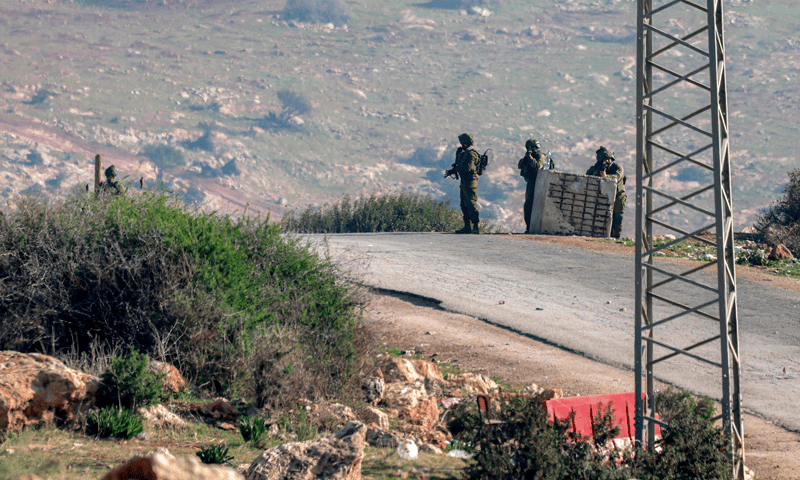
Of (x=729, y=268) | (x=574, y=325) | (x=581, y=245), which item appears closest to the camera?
(x=729, y=268)

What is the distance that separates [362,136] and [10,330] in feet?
633

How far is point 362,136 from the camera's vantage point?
19875 cm

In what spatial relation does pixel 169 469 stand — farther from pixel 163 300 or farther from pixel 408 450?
pixel 163 300

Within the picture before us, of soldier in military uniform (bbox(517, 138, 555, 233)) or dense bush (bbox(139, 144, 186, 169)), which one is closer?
soldier in military uniform (bbox(517, 138, 555, 233))

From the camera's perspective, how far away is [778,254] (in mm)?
17766

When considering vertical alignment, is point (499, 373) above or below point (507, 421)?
below

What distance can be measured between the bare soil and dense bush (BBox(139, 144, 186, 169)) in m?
173

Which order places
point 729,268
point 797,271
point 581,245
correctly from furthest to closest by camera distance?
point 581,245, point 797,271, point 729,268

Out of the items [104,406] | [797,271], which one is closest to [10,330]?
[104,406]

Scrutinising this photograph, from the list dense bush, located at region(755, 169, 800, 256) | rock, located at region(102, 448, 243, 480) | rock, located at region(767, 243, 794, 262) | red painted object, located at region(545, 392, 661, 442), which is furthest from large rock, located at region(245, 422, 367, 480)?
dense bush, located at region(755, 169, 800, 256)

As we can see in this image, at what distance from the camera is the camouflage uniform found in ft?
65.4

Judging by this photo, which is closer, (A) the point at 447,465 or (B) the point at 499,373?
(A) the point at 447,465

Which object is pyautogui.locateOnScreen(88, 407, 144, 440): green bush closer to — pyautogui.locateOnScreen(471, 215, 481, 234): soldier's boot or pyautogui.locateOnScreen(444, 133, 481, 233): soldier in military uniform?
pyautogui.locateOnScreen(444, 133, 481, 233): soldier in military uniform

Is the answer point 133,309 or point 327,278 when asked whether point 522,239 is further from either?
point 133,309
